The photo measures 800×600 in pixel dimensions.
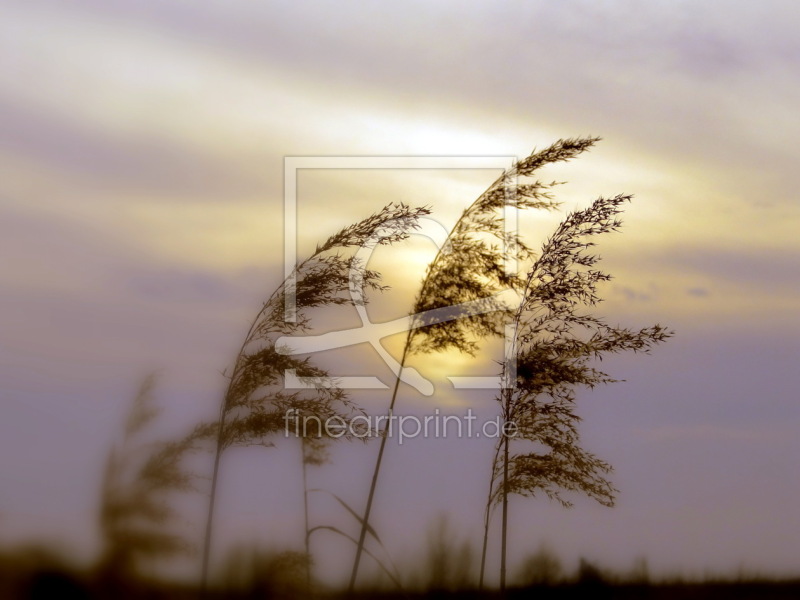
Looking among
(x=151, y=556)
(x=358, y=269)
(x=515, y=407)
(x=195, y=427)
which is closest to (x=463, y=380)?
(x=515, y=407)

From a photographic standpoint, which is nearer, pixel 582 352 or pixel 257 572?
pixel 257 572

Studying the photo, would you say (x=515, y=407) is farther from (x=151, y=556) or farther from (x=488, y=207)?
(x=151, y=556)

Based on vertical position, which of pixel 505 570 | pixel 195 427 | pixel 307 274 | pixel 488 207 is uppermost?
pixel 488 207

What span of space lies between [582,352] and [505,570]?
5.02 ft

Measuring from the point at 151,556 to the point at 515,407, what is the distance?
253cm

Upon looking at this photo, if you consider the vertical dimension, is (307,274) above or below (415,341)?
above

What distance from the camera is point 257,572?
21.7 feet

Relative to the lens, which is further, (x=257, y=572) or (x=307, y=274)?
(x=307, y=274)

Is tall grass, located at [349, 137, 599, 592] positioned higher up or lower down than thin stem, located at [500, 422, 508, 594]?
higher up

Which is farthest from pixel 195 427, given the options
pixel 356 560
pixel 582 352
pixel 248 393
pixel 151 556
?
pixel 582 352

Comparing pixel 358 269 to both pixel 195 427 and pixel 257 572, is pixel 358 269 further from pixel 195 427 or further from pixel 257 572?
pixel 257 572

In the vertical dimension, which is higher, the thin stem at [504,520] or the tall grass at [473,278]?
the tall grass at [473,278]

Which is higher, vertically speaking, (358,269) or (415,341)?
(358,269)

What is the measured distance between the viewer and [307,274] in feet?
23.5
